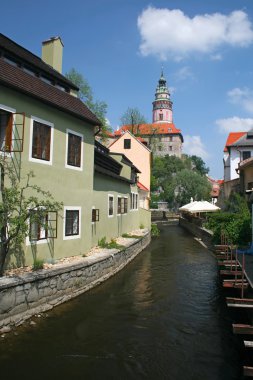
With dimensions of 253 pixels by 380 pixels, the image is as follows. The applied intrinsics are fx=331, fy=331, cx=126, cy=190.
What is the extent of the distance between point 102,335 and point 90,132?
9.17 metres

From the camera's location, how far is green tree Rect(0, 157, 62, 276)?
31.4 ft

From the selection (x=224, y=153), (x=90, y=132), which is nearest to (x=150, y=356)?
(x=90, y=132)

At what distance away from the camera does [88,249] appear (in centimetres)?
1494

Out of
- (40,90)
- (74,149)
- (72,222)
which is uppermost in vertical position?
(40,90)

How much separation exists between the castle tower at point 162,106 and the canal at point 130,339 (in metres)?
101

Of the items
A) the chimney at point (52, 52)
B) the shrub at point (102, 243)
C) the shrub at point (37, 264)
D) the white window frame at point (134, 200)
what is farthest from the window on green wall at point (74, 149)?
the white window frame at point (134, 200)

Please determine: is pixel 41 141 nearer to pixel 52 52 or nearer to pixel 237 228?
pixel 52 52

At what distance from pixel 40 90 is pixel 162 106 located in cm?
10234

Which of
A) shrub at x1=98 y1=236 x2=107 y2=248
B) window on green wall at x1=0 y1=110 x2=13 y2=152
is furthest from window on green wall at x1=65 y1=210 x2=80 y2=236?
window on green wall at x1=0 y1=110 x2=13 y2=152

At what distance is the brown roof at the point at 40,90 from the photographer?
10480 mm

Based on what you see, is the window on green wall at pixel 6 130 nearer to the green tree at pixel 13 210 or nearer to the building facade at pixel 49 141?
the building facade at pixel 49 141

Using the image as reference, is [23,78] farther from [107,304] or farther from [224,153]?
[224,153]

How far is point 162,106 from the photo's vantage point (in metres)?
110

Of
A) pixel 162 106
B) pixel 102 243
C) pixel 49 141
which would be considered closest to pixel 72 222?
pixel 49 141
